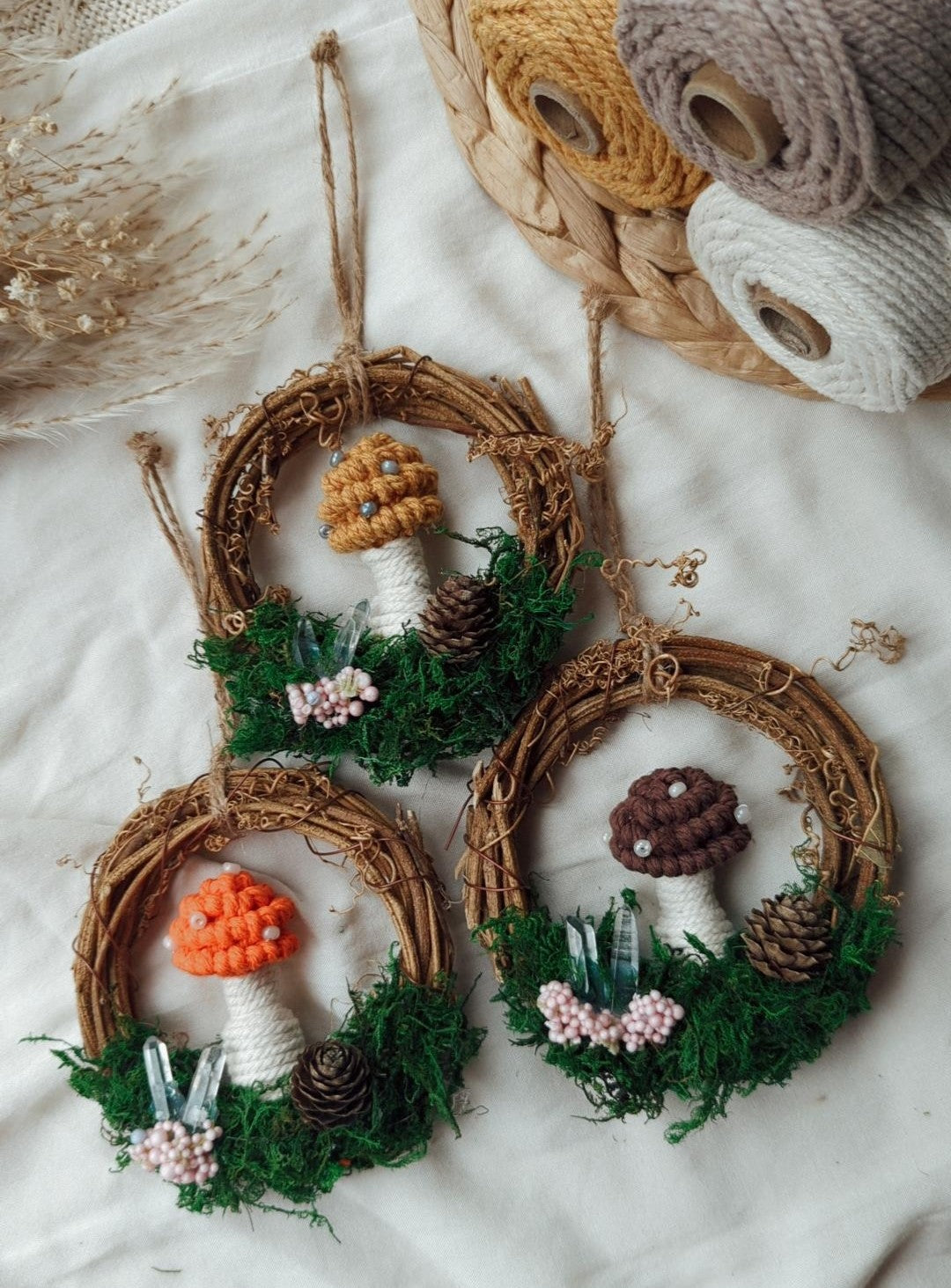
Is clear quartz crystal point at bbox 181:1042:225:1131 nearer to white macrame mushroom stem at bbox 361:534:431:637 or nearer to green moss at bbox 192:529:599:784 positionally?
green moss at bbox 192:529:599:784

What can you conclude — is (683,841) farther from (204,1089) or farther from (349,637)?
(204,1089)

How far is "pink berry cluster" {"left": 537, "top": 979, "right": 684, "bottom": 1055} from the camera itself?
3.01 ft

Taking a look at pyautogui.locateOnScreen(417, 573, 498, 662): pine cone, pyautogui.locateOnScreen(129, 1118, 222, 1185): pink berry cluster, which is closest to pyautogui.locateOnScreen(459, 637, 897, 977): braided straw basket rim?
pyautogui.locateOnScreen(417, 573, 498, 662): pine cone

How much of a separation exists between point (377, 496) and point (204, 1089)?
1.87ft

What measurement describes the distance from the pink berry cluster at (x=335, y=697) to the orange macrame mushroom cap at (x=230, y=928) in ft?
0.59

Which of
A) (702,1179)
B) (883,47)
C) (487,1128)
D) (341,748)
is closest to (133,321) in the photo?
(341,748)

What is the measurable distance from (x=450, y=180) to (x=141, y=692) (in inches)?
23.5

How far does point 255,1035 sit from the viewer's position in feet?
3.25

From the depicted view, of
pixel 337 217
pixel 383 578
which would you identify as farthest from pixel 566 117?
pixel 383 578

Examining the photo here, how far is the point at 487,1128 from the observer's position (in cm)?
103

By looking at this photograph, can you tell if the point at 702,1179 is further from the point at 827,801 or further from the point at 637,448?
the point at 637,448

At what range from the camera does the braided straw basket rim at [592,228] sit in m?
0.94

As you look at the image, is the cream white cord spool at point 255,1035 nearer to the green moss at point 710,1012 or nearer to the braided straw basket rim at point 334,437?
the green moss at point 710,1012

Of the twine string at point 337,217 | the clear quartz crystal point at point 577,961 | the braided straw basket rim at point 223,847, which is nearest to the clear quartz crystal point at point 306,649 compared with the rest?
the braided straw basket rim at point 223,847
